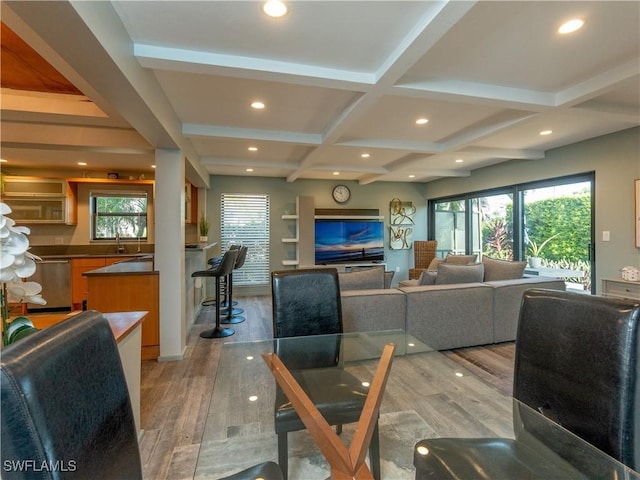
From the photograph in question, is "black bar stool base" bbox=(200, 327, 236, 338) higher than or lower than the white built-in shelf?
lower

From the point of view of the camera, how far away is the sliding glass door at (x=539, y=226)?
164 inches

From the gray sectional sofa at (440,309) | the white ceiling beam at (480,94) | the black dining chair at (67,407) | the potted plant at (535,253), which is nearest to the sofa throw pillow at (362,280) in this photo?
the gray sectional sofa at (440,309)

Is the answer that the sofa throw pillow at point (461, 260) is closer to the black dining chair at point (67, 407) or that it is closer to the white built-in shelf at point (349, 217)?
the white built-in shelf at point (349, 217)

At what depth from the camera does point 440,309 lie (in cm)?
307

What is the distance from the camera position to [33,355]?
617 mm

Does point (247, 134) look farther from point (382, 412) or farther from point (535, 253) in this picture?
point (535, 253)

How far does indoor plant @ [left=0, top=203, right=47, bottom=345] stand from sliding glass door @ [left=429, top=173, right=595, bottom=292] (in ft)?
17.8

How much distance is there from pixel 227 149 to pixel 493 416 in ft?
13.5

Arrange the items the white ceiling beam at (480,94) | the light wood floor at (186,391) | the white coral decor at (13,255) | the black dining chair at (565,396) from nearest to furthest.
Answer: the white coral decor at (13,255) → the black dining chair at (565,396) → the light wood floor at (186,391) → the white ceiling beam at (480,94)

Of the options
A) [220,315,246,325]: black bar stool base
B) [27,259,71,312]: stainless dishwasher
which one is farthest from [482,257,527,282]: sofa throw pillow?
[27,259,71,312]: stainless dishwasher

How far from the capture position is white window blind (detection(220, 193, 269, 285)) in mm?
6125

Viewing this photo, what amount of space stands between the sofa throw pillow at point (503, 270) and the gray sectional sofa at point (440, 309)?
244 mm

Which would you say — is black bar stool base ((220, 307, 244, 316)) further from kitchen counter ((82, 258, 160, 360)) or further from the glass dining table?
the glass dining table

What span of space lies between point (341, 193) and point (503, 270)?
377cm
